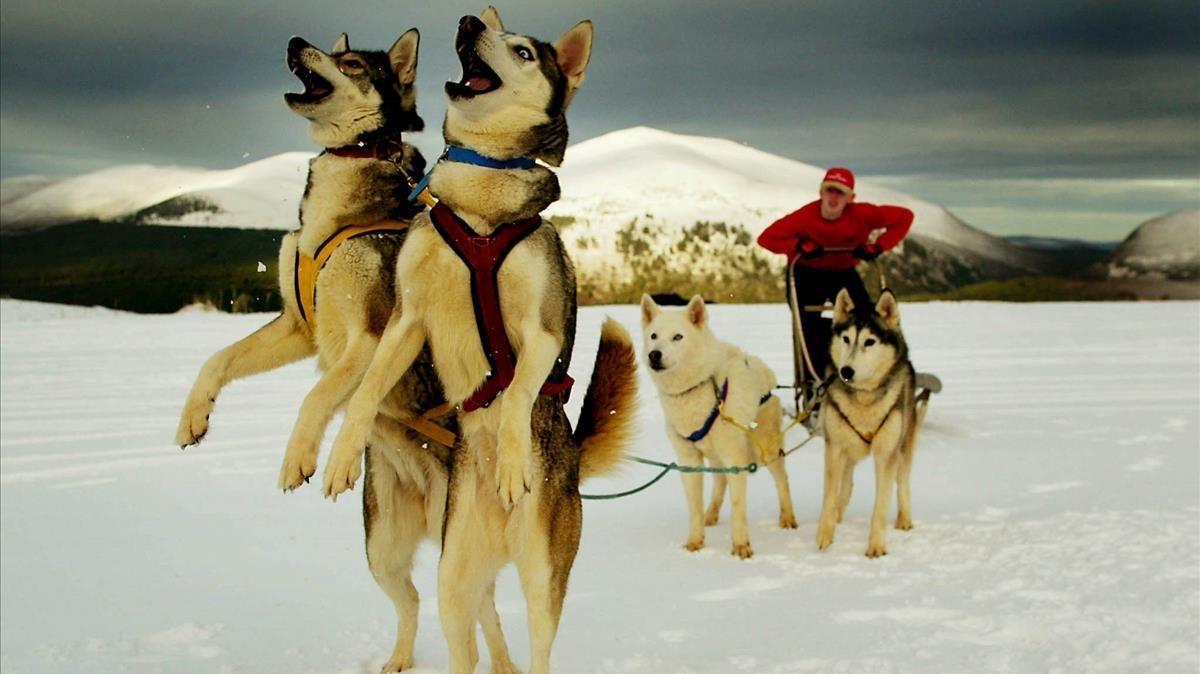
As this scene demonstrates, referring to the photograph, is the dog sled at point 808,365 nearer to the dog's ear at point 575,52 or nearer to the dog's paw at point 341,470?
the dog's ear at point 575,52

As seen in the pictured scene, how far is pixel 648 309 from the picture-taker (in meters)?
6.65

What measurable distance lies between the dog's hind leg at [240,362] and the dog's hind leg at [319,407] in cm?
33

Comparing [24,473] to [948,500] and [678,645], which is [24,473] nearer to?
[678,645]

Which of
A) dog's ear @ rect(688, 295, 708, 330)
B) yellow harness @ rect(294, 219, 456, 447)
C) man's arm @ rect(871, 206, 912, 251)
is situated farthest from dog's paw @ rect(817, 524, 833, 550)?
yellow harness @ rect(294, 219, 456, 447)

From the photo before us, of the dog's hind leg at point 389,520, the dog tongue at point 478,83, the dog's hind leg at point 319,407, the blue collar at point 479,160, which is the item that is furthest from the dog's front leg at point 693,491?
the dog tongue at point 478,83

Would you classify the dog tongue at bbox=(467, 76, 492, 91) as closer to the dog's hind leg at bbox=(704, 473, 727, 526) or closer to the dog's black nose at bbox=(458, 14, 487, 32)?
the dog's black nose at bbox=(458, 14, 487, 32)

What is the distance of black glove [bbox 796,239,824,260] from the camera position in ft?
26.3

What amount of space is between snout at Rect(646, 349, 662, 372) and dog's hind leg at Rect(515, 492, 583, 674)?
3432mm

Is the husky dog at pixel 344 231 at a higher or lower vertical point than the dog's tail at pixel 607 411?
higher

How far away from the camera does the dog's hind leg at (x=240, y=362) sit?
2.82 metres

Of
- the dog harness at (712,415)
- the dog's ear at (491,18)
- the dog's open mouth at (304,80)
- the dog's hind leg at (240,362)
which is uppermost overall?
the dog's ear at (491,18)

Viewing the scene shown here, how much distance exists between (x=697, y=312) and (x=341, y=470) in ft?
14.8

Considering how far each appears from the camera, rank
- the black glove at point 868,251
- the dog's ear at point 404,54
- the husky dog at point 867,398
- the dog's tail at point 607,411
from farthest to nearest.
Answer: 1. the black glove at point 868,251
2. the husky dog at point 867,398
3. the dog's tail at point 607,411
4. the dog's ear at point 404,54

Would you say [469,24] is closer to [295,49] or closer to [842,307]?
[295,49]
